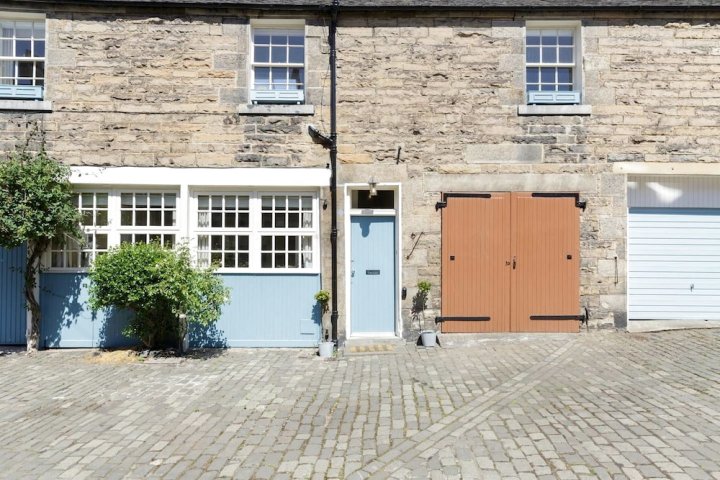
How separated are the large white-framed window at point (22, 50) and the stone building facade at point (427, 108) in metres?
0.34

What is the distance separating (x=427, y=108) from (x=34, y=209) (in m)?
6.57

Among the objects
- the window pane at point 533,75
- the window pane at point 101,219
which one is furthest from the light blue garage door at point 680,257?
the window pane at point 101,219

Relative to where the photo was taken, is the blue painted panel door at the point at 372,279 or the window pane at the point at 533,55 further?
the window pane at the point at 533,55

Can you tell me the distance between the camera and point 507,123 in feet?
27.5

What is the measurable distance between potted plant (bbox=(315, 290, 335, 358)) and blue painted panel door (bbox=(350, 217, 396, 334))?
502 millimetres

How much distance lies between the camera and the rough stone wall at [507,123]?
8.34 metres

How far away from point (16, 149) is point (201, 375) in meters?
5.17

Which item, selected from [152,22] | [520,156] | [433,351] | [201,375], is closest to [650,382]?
[433,351]

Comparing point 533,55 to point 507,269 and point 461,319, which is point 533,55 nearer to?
point 507,269

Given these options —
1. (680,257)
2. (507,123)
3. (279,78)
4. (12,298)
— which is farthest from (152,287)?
(680,257)

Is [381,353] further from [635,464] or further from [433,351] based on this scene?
[635,464]

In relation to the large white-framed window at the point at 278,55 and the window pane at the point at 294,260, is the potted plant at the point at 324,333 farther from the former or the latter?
the large white-framed window at the point at 278,55

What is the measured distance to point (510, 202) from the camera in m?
8.33

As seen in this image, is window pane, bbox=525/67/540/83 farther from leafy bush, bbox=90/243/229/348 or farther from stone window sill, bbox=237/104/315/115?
leafy bush, bbox=90/243/229/348
